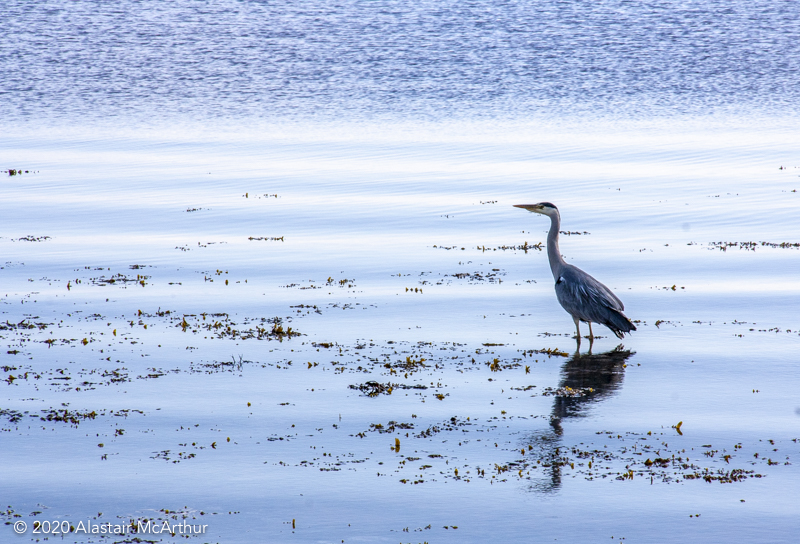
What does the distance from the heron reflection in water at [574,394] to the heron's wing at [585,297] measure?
1.89 ft

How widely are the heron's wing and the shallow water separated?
49cm

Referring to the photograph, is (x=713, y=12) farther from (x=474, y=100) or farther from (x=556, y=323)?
(x=556, y=323)

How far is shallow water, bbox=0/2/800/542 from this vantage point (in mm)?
8727

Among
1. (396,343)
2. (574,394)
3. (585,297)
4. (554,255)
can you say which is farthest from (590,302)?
(396,343)

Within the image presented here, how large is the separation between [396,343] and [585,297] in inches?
105

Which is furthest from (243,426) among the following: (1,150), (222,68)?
(222,68)

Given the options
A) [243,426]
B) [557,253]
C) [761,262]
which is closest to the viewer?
[243,426]

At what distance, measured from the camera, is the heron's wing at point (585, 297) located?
45.1 feet

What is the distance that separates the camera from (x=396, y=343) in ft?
44.9

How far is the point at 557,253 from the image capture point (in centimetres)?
1518

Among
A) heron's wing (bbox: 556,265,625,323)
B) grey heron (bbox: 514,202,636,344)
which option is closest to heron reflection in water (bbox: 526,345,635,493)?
grey heron (bbox: 514,202,636,344)

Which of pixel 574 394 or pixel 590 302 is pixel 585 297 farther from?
pixel 574 394

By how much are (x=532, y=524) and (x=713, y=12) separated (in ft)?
267

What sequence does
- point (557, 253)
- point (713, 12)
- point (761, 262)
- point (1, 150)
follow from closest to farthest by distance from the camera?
point (557, 253), point (761, 262), point (1, 150), point (713, 12)
